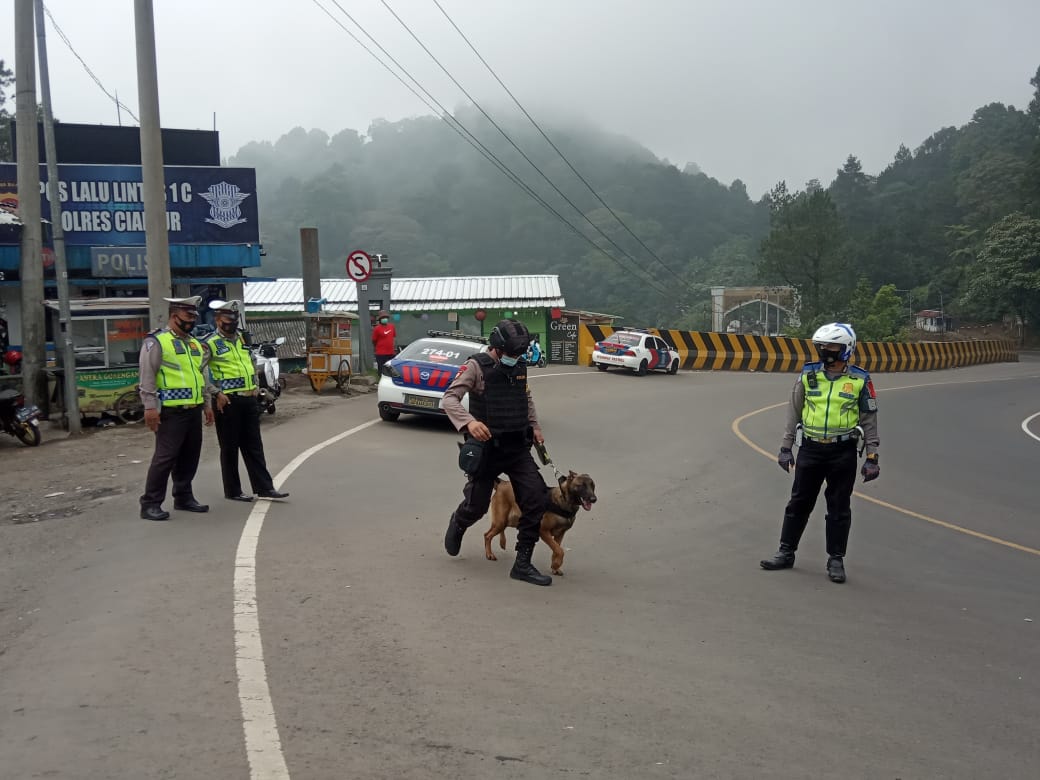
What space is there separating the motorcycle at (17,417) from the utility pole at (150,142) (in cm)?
243

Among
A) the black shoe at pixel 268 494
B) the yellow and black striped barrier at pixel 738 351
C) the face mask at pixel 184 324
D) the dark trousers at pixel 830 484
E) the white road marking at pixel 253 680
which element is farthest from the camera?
the yellow and black striped barrier at pixel 738 351

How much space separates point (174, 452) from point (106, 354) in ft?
29.1

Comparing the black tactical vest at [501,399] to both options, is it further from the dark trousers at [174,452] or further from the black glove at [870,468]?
the dark trousers at [174,452]

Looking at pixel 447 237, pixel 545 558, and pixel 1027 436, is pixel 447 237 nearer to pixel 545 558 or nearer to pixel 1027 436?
pixel 1027 436

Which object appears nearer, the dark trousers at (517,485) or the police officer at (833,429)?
the dark trousers at (517,485)

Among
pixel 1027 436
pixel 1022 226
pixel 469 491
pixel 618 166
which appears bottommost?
pixel 1027 436

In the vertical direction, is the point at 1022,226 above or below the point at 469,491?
above

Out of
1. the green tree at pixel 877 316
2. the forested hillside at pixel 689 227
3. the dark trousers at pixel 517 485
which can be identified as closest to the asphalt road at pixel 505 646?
the dark trousers at pixel 517 485

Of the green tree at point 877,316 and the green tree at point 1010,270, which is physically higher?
the green tree at point 1010,270

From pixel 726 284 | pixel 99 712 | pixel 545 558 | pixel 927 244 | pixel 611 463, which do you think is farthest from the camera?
pixel 927 244

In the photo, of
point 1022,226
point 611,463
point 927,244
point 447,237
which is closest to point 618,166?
point 447,237

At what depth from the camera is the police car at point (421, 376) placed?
15.8 metres

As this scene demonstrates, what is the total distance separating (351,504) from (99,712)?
5339mm

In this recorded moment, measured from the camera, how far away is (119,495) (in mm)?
10000
